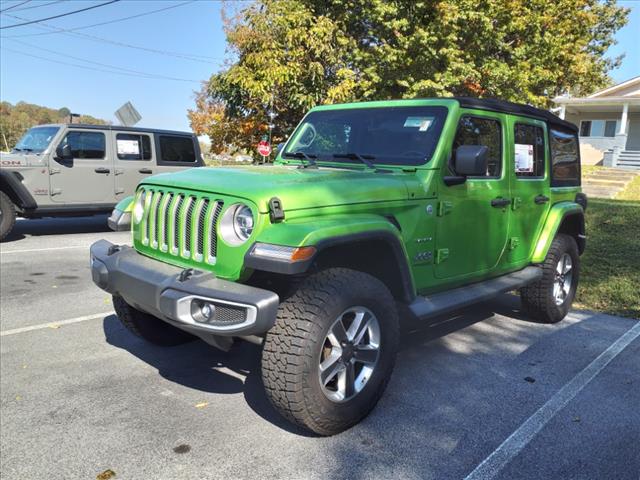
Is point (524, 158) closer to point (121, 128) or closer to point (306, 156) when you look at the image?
point (306, 156)

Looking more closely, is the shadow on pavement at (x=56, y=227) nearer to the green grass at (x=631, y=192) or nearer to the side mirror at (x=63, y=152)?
the side mirror at (x=63, y=152)

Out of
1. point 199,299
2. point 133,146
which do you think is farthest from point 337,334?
point 133,146

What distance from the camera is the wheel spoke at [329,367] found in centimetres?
289

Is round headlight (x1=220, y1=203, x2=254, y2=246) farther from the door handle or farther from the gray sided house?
the gray sided house

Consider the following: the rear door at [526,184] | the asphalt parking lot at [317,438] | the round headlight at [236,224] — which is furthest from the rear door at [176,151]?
the round headlight at [236,224]

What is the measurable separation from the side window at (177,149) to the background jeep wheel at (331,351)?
876 centimetres

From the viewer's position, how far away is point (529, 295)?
500cm

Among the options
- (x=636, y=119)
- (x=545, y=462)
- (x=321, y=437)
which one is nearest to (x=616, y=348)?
(x=545, y=462)

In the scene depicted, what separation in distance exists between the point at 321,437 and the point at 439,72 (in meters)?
12.7

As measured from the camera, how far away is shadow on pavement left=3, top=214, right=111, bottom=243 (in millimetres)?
10070

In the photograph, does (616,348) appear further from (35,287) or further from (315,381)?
(35,287)

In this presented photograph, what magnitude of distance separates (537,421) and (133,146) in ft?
30.2

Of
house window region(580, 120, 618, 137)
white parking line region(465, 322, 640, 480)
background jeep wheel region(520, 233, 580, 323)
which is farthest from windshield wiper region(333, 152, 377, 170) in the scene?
house window region(580, 120, 618, 137)

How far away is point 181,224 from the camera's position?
10.3ft
